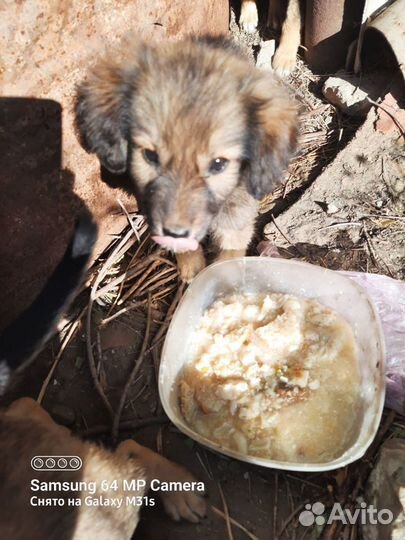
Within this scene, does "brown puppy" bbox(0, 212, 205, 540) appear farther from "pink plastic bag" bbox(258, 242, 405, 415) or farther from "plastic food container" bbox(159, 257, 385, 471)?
"pink plastic bag" bbox(258, 242, 405, 415)

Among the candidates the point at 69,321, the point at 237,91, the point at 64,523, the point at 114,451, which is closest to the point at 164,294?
the point at 69,321

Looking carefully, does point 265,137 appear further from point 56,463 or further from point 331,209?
point 56,463

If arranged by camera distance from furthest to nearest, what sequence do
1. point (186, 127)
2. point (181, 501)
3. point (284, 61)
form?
point (284, 61) → point (181, 501) → point (186, 127)

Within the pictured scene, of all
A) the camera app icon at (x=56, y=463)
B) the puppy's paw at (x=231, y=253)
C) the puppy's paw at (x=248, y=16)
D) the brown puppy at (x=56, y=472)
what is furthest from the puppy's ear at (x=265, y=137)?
the puppy's paw at (x=248, y=16)

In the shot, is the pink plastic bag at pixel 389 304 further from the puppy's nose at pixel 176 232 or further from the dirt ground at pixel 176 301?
the puppy's nose at pixel 176 232

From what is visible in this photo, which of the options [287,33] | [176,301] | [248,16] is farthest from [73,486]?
[248,16]
